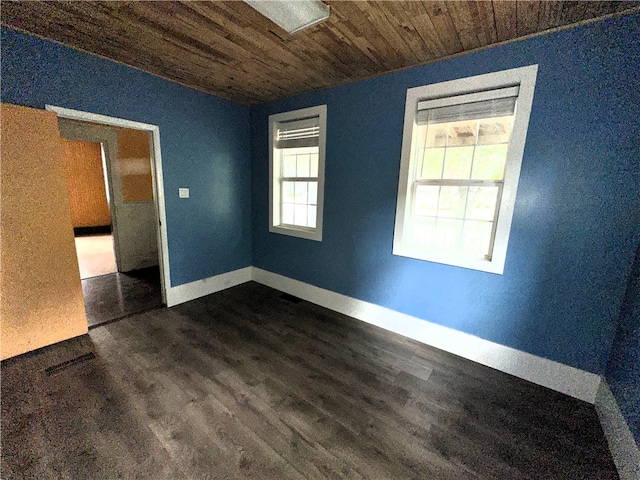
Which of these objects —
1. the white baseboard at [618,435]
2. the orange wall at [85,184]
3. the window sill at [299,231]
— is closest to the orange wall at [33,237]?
the window sill at [299,231]

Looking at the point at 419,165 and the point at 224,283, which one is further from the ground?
the point at 419,165

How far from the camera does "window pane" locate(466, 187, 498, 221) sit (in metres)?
2.20

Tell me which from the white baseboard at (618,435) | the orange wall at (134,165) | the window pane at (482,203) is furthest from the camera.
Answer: the orange wall at (134,165)

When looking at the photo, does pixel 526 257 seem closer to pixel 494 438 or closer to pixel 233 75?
pixel 494 438

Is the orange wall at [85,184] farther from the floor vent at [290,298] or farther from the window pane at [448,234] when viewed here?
the window pane at [448,234]

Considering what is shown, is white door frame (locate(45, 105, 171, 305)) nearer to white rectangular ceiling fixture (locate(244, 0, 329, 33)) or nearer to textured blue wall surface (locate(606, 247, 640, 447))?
white rectangular ceiling fixture (locate(244, 0, 329, 33))

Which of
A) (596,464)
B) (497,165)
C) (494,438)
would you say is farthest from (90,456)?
(497,165)

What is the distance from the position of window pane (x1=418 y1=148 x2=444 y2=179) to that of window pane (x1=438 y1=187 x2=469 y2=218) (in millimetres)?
166

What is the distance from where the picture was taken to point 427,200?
254 centimetres

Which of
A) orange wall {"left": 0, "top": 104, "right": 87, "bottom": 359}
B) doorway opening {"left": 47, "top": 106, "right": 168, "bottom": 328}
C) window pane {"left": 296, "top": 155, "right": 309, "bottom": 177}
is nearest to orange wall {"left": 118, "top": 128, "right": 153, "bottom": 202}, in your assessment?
doorway opening {"left": 47, "top": 106, "right": 168, "bottom": 328}

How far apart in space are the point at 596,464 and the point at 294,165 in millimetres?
3701

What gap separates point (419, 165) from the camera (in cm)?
252

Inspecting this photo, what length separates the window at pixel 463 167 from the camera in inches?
78.7

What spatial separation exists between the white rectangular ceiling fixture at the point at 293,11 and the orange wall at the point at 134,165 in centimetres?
355
